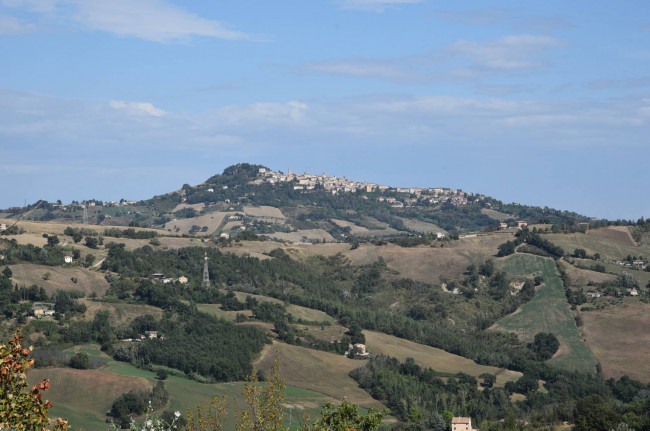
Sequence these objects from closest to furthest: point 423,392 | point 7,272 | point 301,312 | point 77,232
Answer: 1. point 423,392
2. point 7,272
3. point 301,312
4. point 77,232

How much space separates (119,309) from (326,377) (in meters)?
36.3

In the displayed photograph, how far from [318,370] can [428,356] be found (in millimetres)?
22472

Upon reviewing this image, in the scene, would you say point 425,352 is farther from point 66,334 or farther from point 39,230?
point 39,230

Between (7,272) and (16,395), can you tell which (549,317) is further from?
(16,395)

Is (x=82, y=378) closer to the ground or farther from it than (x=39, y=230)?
closer to the ground

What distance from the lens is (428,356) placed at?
142 metres

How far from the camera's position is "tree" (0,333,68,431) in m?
18.8

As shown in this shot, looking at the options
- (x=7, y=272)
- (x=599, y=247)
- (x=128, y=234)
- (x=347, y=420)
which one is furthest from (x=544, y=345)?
(x=347, y=420)

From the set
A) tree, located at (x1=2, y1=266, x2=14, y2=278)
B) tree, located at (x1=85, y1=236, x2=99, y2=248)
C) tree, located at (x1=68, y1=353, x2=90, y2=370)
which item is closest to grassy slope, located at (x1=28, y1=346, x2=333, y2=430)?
tree, located at (x1=68, y1=353, x2=90, y2=370)

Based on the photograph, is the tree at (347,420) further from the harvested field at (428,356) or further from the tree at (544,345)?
the tree at (544,345)

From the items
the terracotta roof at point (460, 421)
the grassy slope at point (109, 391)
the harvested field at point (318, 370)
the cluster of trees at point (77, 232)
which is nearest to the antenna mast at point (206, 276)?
the cluster of trees at point (77, 232)

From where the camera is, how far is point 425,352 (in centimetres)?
14462

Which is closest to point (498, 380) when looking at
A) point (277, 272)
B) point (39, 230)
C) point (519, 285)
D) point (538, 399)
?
point (538, 399)

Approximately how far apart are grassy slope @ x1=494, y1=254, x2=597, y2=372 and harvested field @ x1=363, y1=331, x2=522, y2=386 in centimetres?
1052
